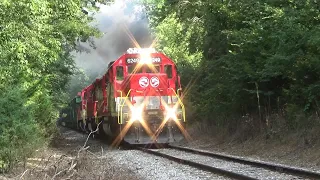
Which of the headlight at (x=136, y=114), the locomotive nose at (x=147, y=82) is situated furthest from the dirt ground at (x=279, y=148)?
the locomotive nose at (x=147, y=82)

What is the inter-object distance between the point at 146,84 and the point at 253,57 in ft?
13.2

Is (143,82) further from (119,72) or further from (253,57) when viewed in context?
(253,57)

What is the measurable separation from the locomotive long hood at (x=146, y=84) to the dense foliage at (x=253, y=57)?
1982 millimetres

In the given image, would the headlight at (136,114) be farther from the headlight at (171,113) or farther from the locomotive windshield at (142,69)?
the locomotive windshield at (142,69)

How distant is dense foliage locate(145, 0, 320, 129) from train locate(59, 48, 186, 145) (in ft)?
5.80

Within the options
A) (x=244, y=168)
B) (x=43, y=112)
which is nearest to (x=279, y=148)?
(x=244, y=168)

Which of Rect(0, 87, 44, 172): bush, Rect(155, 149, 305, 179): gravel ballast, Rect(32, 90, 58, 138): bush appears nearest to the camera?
Rect(155, 149, 305, 179): gravel ballast

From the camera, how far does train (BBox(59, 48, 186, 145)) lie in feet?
51.3

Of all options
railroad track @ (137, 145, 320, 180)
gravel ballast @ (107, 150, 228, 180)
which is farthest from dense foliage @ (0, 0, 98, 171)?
railroad track @ (137, 145, 320, 180)

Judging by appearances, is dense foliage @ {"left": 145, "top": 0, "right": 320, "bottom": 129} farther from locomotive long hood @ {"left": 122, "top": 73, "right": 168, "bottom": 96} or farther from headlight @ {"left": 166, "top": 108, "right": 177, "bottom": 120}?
locomotive long hood @ {"left": 122, "top": 73, "right": 168, "bottom": 96}

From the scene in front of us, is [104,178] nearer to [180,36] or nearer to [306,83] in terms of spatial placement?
[306,83]

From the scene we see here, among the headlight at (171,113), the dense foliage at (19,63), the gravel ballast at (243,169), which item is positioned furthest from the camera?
the headlight at (171,113)

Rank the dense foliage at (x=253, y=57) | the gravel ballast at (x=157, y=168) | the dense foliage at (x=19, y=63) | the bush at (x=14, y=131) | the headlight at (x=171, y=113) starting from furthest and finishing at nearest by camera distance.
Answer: the headlight at (x=171, y=113) < the dense foliage at (x=253, y=57) < the bush at (x=14, y=131) < the dense foliage at (x=19, y=63) < the gravel ballast at (x=157, y=168)

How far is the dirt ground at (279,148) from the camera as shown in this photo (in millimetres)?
10605
